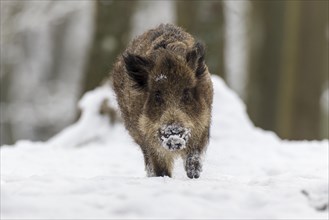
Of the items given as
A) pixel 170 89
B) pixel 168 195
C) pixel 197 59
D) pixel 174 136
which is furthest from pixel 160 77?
pixel 168 195

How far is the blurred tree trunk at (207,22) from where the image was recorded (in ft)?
65.3

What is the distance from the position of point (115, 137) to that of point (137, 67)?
579cm

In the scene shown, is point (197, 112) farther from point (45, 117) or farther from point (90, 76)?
point (45, 117)

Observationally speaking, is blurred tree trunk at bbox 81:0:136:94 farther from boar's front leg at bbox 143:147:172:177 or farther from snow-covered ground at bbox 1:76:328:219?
boar's front leg at bbox 143:147:172:177

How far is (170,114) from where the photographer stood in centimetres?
809

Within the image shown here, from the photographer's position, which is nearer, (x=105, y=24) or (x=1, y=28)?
(x=105, y=24)

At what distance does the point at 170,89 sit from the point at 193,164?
938mm

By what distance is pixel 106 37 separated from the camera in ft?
60.9

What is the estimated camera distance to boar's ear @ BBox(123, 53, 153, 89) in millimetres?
8648

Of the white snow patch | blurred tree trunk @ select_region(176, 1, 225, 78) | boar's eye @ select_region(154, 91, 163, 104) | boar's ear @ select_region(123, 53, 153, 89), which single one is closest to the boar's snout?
boar's eye @ select_region(154, 91, 163, 104)

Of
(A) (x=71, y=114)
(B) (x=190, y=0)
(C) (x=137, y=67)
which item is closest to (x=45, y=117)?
(A) (x=71, y=114)

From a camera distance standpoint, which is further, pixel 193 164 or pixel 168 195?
pixel 193 164

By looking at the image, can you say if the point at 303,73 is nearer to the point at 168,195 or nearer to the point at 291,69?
the point at 291,69

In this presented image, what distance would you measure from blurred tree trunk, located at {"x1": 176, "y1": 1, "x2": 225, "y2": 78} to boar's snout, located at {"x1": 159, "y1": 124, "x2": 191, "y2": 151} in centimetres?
1193
